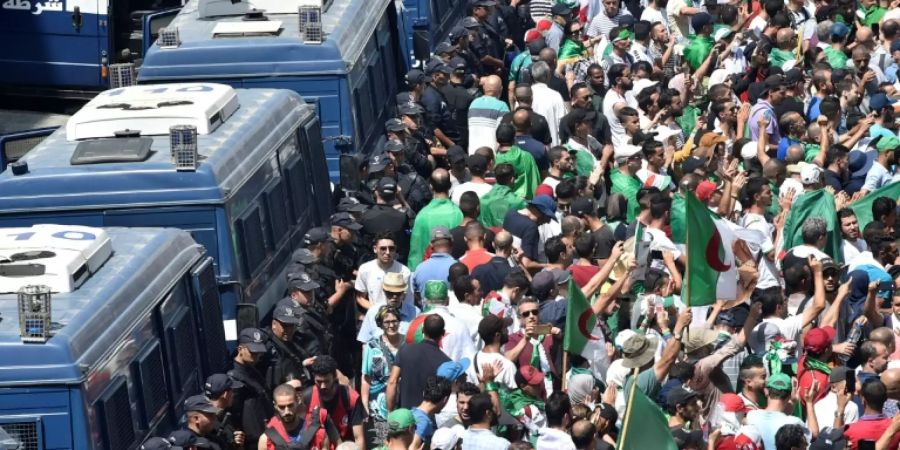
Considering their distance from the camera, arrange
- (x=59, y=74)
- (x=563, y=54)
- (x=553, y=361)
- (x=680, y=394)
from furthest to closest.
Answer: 1. (x=59, y=74)
2. (x=563, y=54)
3. (x=553, y=361)
4. (x=680, y=394)

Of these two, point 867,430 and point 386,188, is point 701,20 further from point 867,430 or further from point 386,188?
point 867,430

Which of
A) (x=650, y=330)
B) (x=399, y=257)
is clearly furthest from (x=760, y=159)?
(x=650, y=330)

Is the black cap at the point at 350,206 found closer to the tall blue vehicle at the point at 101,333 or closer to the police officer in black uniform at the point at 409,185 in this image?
the police officer in black uniform at the point at 409,185

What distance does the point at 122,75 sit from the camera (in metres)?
17.7

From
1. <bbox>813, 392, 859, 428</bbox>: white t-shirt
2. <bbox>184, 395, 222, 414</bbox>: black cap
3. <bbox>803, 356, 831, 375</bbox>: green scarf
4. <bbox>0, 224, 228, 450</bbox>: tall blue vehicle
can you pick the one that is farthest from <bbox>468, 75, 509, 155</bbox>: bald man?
<bbox>184, 395, 222, 414</bbox>: black cap

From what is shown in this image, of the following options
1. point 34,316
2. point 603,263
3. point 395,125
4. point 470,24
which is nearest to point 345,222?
point 603,263

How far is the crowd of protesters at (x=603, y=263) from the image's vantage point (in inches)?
514

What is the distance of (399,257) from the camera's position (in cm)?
1728

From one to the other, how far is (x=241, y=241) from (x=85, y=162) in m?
1.16

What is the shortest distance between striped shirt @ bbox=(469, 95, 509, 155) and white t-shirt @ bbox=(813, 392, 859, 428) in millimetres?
6192

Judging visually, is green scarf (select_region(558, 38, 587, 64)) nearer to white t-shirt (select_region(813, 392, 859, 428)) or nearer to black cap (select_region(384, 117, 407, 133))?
black cap (select_region(384, 117, 407, 133))

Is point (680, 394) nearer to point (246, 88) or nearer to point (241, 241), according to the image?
point (241, 241)

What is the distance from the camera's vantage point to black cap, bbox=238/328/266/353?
44.7ft

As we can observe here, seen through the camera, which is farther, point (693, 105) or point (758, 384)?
point (693, 105)
